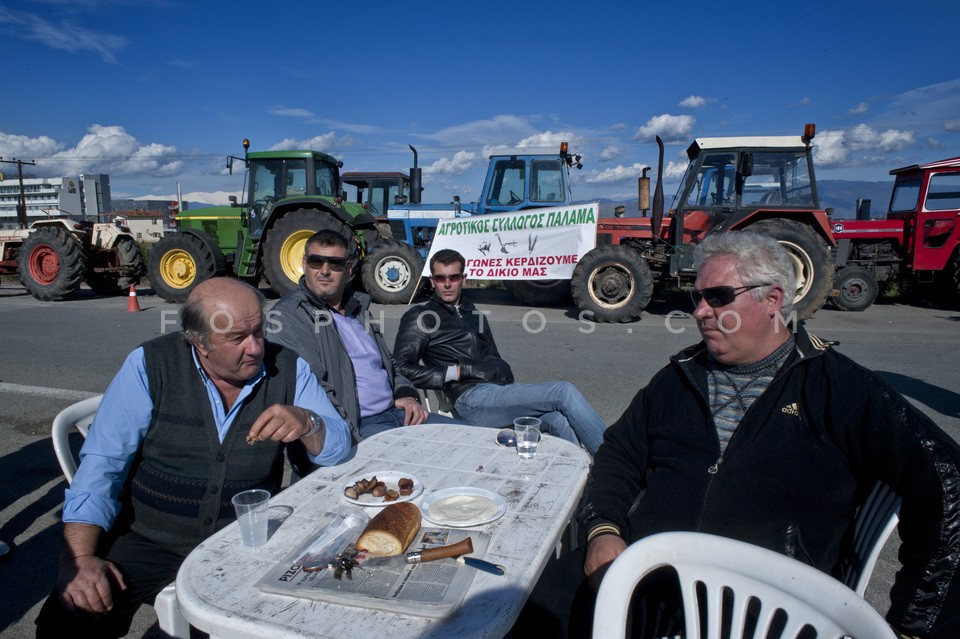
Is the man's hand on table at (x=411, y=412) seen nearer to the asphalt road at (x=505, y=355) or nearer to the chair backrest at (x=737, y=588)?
the asphalt road at (x=505, y=355)

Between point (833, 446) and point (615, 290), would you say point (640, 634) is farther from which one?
point (615, 290)

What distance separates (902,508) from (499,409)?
193 cm

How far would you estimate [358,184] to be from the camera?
13.8m

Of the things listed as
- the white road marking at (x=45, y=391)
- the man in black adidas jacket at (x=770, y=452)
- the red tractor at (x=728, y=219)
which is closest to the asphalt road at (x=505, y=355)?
the white road marking at (x=45, y=391)

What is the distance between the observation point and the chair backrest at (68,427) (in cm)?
214

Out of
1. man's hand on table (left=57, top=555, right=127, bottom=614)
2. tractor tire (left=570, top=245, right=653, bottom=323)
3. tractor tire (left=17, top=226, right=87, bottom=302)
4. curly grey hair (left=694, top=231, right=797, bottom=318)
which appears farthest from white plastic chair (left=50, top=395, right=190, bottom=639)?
tractor tire (left=17, top=226, right=87, bottom=302)

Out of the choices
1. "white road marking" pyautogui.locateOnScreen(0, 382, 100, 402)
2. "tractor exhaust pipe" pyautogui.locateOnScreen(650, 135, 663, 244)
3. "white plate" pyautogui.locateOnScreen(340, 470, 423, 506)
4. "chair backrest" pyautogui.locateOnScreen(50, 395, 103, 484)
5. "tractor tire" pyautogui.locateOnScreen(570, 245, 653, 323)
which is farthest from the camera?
"tractor tire" pyautogui.locateOnScreen(570, 245, 653, 323)

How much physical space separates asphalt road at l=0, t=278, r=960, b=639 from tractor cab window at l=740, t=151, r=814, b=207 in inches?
76.8

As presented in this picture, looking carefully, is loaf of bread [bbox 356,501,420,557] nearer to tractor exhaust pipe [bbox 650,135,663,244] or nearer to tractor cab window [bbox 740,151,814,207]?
tractor exhaust pipe [bbox 650,135,663,244]

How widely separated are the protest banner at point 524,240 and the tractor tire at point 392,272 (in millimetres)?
267

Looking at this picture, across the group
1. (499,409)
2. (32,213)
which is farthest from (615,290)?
(32,213)

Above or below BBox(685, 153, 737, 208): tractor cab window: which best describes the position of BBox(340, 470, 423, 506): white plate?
below

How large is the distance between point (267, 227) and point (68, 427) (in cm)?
886

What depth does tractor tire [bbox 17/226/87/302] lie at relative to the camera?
1123cm
